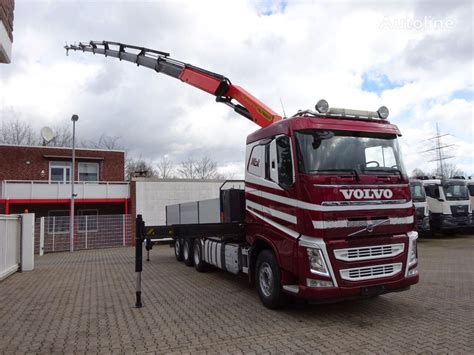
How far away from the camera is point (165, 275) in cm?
1092

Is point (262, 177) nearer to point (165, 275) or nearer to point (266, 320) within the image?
point (266, 320)

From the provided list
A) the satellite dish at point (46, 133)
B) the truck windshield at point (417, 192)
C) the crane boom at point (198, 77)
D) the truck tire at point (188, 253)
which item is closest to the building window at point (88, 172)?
the satellite dish at point (46, 133)

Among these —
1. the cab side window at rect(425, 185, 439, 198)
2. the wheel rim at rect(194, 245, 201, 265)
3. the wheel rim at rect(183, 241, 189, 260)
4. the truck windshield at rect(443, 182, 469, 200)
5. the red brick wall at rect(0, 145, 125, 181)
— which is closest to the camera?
the wheel rim at rect(194, 245, 201, 265)

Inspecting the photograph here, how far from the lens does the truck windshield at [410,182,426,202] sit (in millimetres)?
18344

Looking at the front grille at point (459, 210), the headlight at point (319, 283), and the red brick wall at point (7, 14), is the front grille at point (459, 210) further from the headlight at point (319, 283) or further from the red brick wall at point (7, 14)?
the red brick wall at point (7, 14)

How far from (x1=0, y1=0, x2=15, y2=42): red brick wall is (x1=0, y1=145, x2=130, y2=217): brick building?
64.7ft

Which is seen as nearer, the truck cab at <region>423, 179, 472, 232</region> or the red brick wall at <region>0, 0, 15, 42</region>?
the red brick wall at <region>0, 0, 15, 42</region>

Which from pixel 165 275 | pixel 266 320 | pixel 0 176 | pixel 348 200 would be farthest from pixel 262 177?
pixel 0 176

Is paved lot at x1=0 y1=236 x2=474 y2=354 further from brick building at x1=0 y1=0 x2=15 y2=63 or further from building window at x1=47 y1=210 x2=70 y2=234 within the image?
building window at x1=47 y1=210 x2=70 y2=234

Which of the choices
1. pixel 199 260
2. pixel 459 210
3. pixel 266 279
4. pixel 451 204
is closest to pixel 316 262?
pixel 266 279

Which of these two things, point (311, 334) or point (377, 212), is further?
point (377, 212)

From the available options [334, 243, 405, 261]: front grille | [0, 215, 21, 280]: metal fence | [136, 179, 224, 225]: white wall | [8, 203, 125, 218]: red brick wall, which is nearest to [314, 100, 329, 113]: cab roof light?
[334, 243, 405, 261]: front grille

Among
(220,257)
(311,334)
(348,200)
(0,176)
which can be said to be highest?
(0,176)

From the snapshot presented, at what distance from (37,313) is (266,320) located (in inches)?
155
